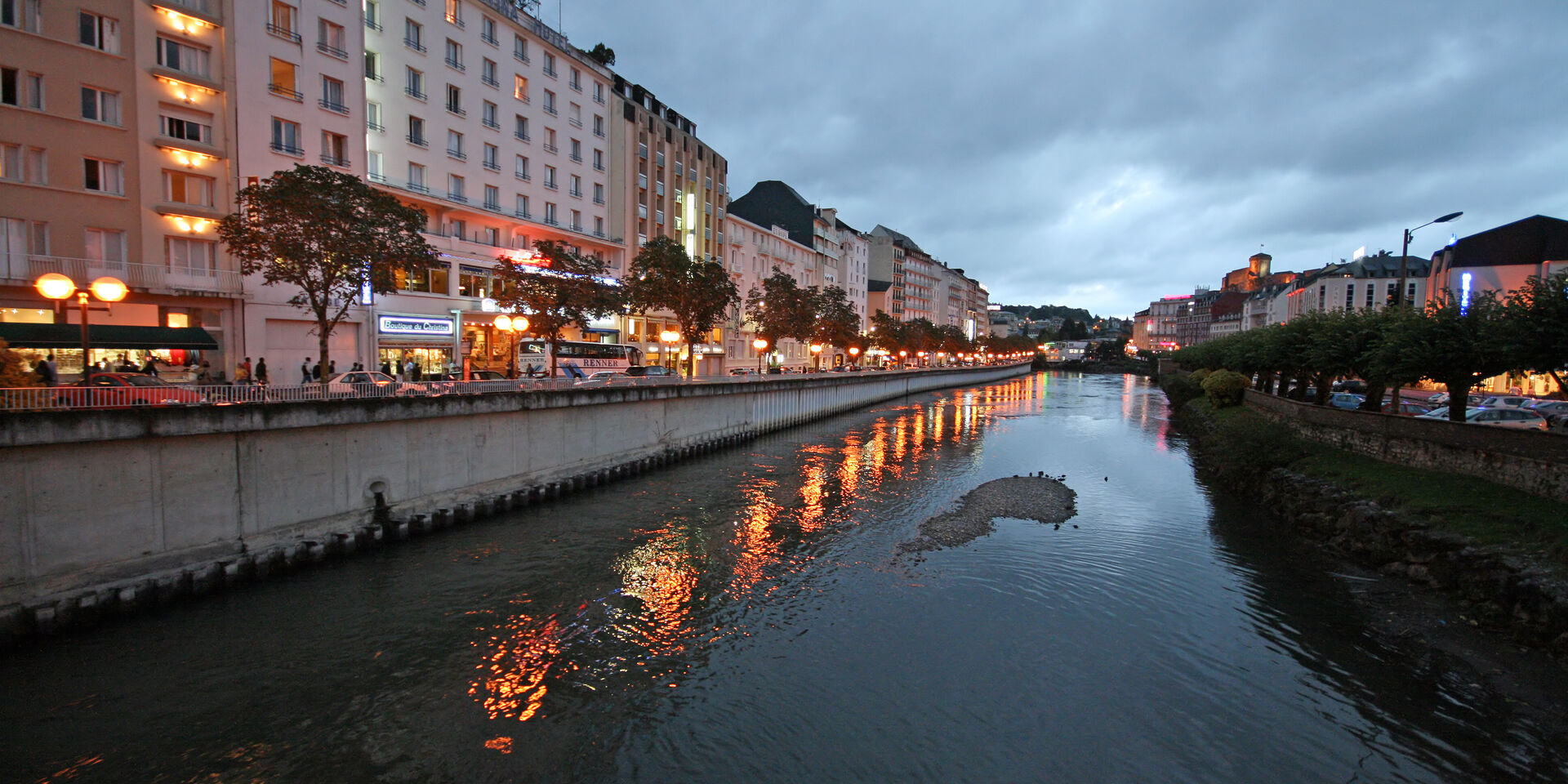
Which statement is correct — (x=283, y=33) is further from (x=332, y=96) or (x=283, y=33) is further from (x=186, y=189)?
(x=186, y=189)

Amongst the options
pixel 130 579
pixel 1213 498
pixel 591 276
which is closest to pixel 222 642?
pixel 130 579

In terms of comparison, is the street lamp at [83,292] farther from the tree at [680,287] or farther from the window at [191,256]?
the tree at [680,287]

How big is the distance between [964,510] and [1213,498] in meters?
12.7

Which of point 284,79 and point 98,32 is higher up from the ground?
point 284,79

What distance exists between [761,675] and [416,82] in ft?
166

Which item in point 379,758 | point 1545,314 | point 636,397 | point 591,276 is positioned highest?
point 591,276

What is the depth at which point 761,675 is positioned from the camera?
1378 cm

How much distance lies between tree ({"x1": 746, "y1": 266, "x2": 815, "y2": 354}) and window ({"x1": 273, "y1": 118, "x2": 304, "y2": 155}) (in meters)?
39.3

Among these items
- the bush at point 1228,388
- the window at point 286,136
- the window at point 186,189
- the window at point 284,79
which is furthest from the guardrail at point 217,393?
the bush at point 1228,388

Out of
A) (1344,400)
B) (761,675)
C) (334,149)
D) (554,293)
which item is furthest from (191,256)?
(1344,400)

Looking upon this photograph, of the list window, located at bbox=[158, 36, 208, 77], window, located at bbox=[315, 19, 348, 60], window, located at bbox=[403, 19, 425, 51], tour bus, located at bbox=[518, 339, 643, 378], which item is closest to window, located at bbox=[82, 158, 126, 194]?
window, located at bbox=[158, 36, 208, 77]

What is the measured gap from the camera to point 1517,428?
61.7ft

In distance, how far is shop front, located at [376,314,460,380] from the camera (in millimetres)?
44103

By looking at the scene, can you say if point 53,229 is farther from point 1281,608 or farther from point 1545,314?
point 1545,314
